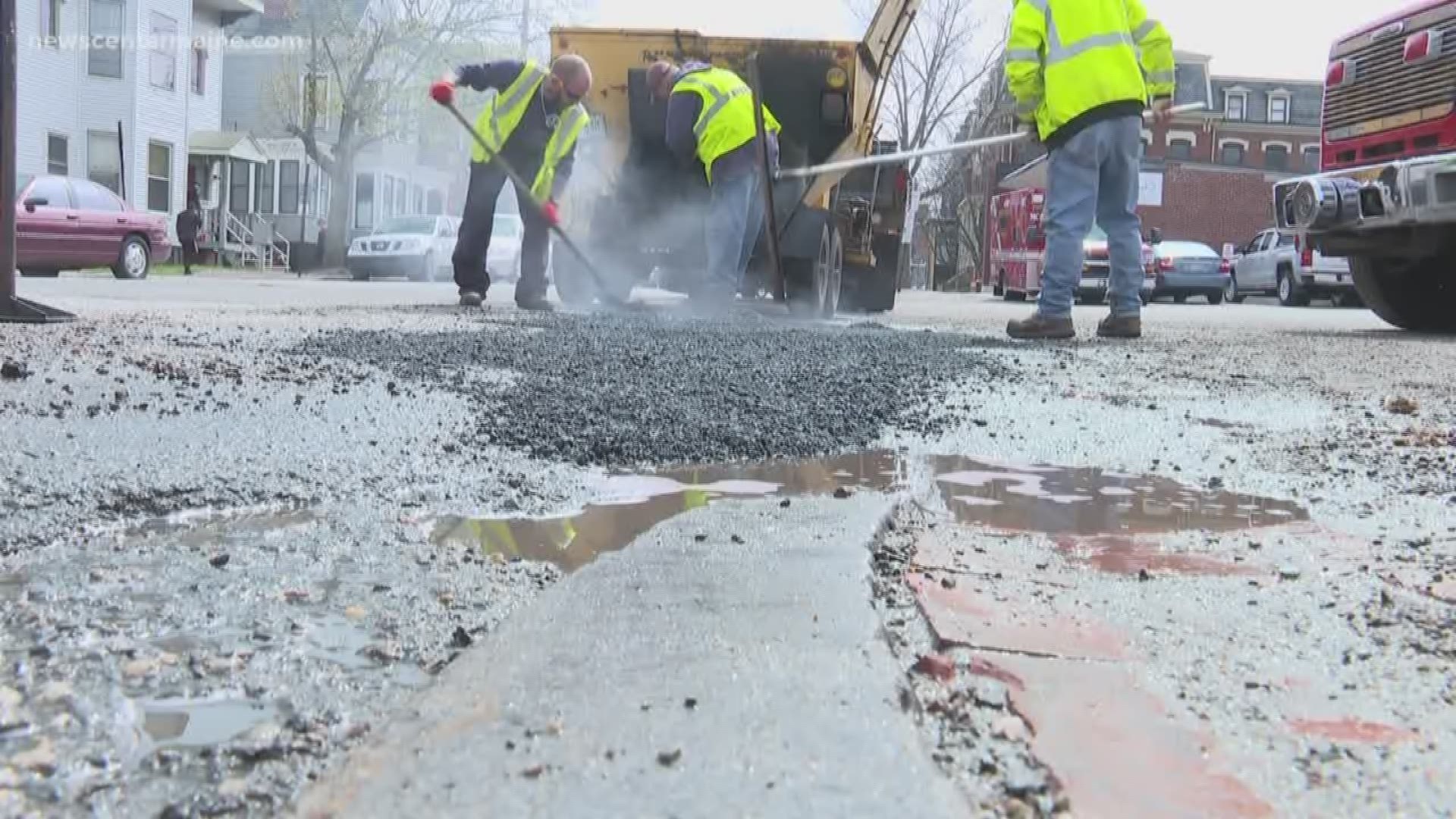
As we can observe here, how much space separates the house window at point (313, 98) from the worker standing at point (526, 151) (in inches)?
1184

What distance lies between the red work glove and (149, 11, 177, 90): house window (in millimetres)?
27578

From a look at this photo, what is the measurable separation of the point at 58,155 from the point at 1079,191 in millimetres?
29363

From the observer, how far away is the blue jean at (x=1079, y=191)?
7660 millimetres

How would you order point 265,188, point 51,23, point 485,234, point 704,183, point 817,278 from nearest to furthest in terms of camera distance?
point 485,234
point 704,183
point 817,278
point 51,23
point 265,188

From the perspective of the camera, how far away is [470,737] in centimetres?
147

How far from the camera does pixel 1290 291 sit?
26781 mm

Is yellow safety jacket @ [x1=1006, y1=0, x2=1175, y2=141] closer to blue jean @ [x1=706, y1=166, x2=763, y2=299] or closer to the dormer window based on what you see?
blue jean @ [x1=706, y1=166, x2=763, y2=299]

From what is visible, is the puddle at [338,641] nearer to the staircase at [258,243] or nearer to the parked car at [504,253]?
the parked car at [504,253]

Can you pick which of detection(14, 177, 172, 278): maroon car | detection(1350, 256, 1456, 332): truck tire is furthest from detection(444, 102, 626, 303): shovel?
detection(14, 177, 172, 278): maroon car

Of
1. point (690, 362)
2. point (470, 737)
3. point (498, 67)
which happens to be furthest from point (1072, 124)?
point (470, 737)

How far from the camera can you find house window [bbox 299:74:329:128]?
125ft

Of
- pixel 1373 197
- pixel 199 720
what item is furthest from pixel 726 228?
pixel 199 720

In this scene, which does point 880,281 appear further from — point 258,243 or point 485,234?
point 258,243

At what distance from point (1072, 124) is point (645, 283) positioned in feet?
16.7
